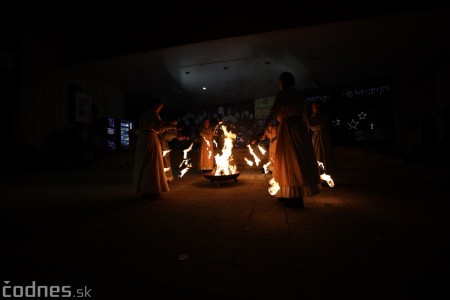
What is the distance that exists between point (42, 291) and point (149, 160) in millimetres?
3083

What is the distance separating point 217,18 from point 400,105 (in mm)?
12667

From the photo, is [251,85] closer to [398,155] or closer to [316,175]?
[398,155]

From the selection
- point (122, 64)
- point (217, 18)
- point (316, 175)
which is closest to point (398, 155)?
point (316, 175)

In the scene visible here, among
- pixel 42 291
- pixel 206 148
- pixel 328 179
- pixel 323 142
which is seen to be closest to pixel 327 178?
pixel 328 179

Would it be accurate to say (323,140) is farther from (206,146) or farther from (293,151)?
(206,146)

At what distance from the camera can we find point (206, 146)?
9.10 m

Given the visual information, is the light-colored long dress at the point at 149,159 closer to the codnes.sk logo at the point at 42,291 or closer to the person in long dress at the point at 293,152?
the person in long dress at the point at 293,152

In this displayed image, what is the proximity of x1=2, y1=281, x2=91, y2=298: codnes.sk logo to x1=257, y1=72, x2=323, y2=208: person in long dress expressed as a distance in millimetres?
2970

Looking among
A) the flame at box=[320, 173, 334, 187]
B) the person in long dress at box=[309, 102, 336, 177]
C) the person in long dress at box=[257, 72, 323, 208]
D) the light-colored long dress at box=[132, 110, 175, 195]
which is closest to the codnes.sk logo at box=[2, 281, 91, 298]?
the light-colored long dress at box=[132, 110, 175, 195]

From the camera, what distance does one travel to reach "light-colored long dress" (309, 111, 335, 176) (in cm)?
575

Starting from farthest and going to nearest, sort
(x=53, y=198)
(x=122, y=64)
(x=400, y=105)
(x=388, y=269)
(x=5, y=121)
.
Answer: (x=400, y=105) < (x=122, y=64) < (x=5, y=121) < (x=53, y=198) < (x=388, y=269)

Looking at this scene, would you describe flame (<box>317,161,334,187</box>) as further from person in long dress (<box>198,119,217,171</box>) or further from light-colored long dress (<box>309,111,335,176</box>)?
person in long dress (<box>198,119,217,171</box>)

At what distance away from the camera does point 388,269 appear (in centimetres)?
174

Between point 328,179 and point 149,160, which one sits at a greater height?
point 149,160
